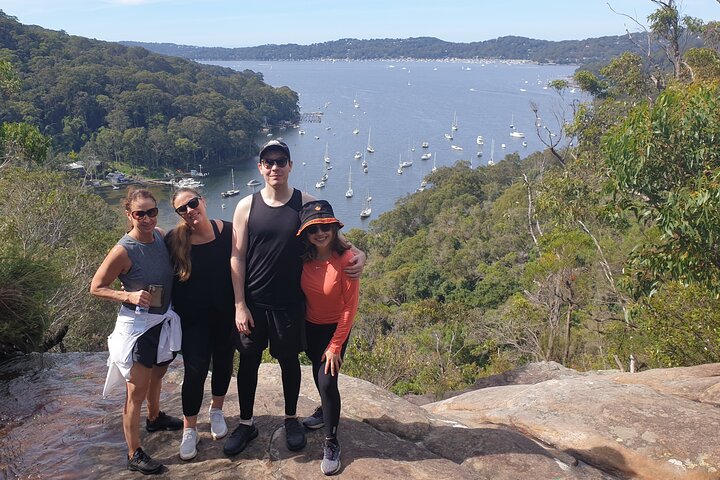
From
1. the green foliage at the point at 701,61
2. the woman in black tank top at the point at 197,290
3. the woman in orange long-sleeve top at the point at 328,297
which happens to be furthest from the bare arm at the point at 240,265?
the green foliage at the point at 701,61

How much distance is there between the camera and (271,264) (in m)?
2.83

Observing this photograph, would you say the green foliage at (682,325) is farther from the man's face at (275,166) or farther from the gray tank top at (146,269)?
the gray tank top at (146,269)

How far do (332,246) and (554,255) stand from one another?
391 inches

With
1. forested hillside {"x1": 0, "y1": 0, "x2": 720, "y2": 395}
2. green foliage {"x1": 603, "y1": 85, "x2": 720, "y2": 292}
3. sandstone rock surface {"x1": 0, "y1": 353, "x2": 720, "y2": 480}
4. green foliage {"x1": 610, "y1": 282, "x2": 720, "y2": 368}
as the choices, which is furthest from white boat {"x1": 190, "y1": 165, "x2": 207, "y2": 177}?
green foliage {"x1": 603, "y1": 85, "x2": 720, "y2": 292}

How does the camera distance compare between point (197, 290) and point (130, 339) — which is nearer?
point (130, 339)

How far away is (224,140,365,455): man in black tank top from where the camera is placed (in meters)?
2.83

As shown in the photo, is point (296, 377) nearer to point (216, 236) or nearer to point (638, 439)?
point (216, 236)

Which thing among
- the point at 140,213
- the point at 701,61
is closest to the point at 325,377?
the point at 140,213

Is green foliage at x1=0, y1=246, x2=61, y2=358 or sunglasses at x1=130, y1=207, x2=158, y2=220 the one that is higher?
sunglasses at x1=130, y1=207, x2=158, y2=220

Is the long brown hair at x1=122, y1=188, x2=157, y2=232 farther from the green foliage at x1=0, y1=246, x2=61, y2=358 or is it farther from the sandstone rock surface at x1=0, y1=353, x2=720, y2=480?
the green foliage at x1=0, y1=246, x2=61, y2=358

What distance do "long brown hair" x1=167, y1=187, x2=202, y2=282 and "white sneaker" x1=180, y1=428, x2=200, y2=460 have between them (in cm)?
90

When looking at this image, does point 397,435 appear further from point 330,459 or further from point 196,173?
Answer: point 196,173

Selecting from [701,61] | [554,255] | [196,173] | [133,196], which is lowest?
[196,173]

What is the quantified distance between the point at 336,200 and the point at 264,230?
5091 centimetres
